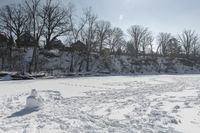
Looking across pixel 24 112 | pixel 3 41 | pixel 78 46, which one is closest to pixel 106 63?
pixel 78 46

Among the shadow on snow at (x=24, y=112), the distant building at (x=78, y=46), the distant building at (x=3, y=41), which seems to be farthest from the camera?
the distant building at (x=78, y=46)

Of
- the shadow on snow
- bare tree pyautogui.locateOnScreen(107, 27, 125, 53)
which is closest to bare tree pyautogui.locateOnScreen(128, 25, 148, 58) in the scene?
bare tree pyautogui.locateOnScreen(107, 27, 125, 53)

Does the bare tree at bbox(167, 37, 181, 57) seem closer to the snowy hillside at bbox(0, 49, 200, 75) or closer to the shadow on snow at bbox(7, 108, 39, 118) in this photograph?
the snowy hillside at bbox(0, 49, 200, 75)

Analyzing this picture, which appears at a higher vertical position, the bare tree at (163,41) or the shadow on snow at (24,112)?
the bare tree at (163,41)

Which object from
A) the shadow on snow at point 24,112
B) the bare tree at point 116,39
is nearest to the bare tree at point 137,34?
the bare tree at point 116,39

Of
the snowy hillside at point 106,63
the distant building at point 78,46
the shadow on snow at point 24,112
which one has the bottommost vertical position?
the shadow on snow at point 24,112

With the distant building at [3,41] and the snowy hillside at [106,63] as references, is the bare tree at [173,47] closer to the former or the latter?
the snowy hillside at [106,63]

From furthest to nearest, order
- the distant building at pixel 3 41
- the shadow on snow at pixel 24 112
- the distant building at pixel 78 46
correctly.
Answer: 1. the distant building at pixel 78 46
2. the distant building at pixel 3 41
3. the shadow on snow at pixel 24 112

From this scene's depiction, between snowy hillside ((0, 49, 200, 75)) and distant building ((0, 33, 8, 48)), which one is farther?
distant building ((0, 33, 8, 48))

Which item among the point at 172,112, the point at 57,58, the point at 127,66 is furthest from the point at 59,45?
the point at 172,112

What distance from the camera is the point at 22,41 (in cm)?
4250

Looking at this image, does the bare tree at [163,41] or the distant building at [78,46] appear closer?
the distant building at [78,46]

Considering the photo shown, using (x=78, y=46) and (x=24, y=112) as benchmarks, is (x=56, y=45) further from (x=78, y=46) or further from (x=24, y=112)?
(x=24, y=112)

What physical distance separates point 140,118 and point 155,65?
42.9m
